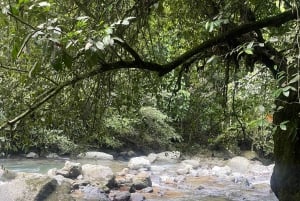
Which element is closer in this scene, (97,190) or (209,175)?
(97,190)

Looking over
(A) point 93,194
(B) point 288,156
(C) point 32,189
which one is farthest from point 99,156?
(B) point 288,156

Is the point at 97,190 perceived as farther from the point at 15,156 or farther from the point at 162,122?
the point at 15,156

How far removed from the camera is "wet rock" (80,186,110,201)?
927 cm

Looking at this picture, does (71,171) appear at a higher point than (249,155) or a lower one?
lower

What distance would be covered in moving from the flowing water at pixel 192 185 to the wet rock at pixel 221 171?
0.33 metres

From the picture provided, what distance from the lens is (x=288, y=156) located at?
2973mm

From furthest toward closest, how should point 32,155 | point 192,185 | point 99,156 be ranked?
point 99,156 → point 32,155 → point 192,185

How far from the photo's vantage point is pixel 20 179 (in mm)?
8500

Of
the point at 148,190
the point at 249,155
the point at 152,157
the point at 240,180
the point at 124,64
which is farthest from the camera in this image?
the point at 249,155

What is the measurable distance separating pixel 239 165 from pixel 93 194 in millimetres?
6626

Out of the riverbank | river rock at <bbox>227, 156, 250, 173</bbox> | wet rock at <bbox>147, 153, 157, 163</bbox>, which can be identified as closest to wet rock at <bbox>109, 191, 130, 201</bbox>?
the riverbank

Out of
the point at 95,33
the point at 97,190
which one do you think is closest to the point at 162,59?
the point at 95,33

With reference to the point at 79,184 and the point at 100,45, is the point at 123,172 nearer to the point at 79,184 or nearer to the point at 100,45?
the point at 79,184

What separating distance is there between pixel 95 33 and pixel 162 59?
2.49 meters
